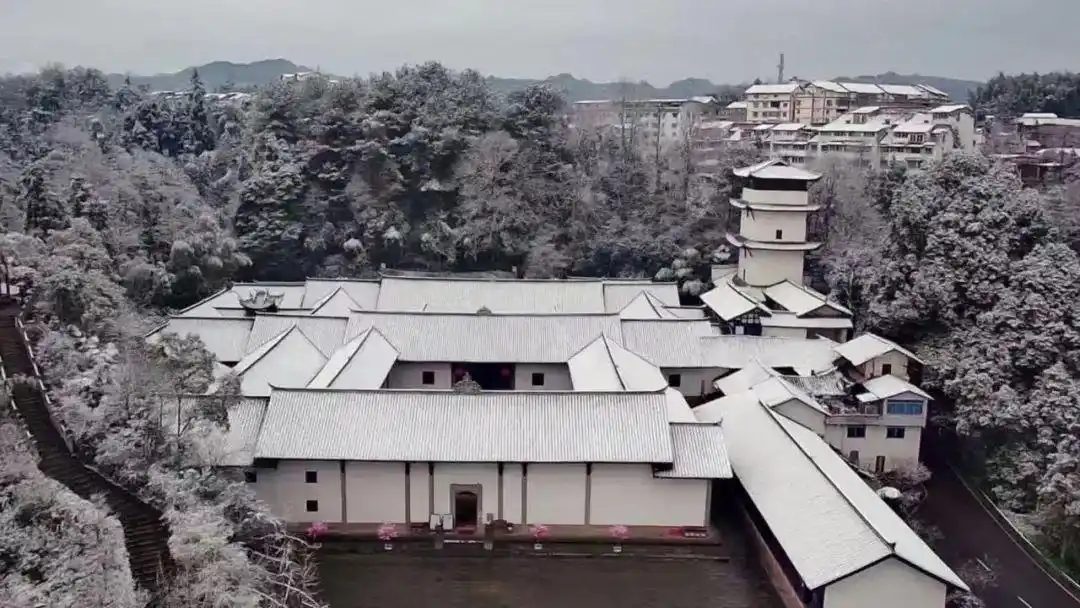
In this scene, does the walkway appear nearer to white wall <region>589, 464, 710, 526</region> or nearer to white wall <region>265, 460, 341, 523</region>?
white wall <region>589, 464, 710, 526</region>

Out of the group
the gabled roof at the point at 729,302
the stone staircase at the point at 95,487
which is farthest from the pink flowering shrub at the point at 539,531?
the gabled roof at the point at 729,302

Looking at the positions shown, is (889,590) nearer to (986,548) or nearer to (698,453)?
(698,453)

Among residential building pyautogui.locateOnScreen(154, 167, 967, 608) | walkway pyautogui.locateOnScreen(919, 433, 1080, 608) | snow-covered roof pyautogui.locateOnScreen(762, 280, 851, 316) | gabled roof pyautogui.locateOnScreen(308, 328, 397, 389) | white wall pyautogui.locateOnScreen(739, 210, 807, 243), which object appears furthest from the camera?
white wall pyautogui.locateOnScreen(739, 210, 807, 243)

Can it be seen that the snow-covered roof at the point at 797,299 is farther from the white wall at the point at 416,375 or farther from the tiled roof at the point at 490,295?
the white wall at the point at 416,375

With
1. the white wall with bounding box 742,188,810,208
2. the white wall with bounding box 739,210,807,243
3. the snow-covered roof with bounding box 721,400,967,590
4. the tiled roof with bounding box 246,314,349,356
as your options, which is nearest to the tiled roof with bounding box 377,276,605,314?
the tiled roof with bounding box 246,314,349,356

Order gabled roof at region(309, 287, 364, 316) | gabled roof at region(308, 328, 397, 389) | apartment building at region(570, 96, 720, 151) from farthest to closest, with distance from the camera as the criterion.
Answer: apartment building at region(570, 96, 720, 151)
gabled roof at region(309, 287, 364, 316)
gabled roof at region(308, 328, 397, 389)

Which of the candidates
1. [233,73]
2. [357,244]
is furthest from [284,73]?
[357,244]
